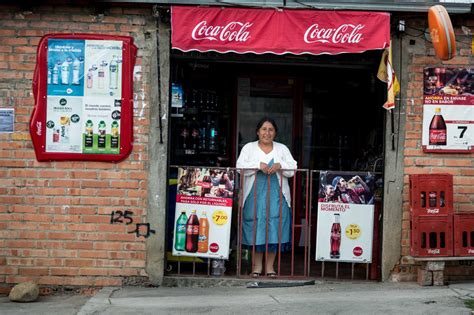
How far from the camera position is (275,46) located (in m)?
7.88

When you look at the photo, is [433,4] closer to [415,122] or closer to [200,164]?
[415,122]

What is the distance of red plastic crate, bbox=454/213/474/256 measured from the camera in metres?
7.96

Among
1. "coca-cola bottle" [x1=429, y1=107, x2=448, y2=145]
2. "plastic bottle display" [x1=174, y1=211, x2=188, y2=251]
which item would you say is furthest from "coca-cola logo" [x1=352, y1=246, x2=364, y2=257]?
"plastic bottle display" [x1=174, y1=211, x2=188, y2=251]

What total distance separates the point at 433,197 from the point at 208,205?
2498 millimetres

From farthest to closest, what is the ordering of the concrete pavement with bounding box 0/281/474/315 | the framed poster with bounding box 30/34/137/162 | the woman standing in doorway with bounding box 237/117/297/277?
the woman standing in doorway with bounding box 237/117/297/277 → the framed poster with bounding box 30/34/137/162 → the concrete pavement with bounding box 0/281/474/315

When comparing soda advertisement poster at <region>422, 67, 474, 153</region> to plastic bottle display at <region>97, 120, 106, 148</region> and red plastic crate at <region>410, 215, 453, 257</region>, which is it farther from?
plastic bottle display at <region>97, 120, 106, 148</region>

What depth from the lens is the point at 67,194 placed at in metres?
8.15

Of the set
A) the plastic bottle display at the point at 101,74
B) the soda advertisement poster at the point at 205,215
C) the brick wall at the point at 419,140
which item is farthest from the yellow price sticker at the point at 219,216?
the brick wall at the point at 419,140

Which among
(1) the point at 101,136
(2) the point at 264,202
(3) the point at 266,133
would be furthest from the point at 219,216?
(1) the point at 101,136

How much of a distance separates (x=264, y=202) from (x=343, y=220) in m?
0.93

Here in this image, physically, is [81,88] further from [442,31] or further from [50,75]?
[442,31]

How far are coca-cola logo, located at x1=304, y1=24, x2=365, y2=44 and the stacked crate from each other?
1.67 m

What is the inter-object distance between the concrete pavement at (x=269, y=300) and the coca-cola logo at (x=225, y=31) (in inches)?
109

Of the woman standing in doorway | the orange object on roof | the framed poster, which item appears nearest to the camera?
the orange object on roof
